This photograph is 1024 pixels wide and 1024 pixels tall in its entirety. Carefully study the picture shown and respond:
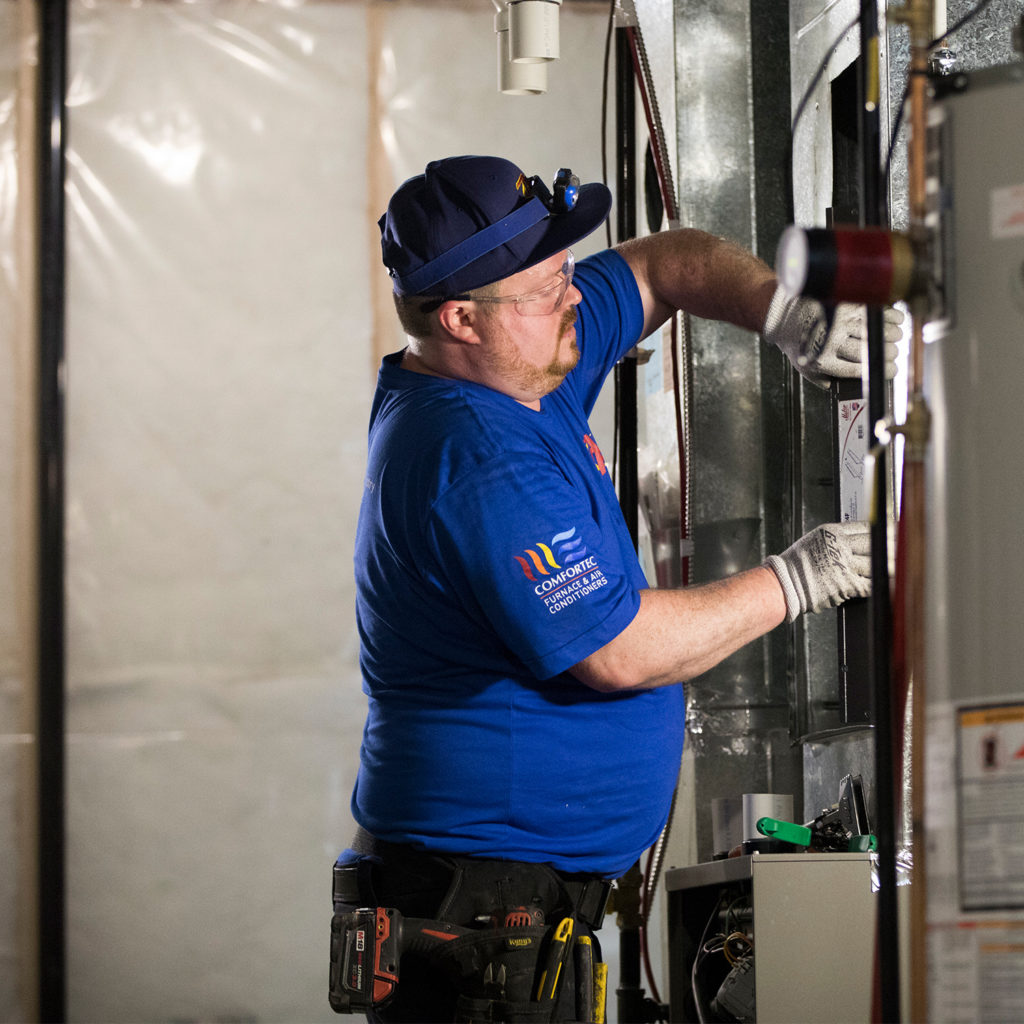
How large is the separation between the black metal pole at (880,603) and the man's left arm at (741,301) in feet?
1.68

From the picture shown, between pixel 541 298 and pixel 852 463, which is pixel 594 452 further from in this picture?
pixel 852 463

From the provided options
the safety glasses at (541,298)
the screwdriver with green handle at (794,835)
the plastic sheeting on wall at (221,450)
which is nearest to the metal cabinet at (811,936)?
the screwdriver with green handle at (794,835)

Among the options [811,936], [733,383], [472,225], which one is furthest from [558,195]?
[811,936]

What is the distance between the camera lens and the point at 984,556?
35.4 inches

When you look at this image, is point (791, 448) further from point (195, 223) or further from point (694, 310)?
point (195, 223)

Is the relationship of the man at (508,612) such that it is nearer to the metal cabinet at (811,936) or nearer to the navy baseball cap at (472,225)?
the navy baseball cap at (472,225)

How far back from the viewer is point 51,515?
132 inches

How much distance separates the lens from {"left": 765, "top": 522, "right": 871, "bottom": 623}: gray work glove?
154 cm

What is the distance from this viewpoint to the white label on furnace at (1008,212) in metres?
0.90

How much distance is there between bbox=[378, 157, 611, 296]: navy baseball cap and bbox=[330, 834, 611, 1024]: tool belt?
762 mm

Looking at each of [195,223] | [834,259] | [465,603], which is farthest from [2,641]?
[834,259]

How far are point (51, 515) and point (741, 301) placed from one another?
2.20 m

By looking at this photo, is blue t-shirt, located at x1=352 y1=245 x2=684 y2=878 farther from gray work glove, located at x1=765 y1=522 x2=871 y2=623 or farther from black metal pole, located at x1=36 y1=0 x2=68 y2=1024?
black metal pole, located at x1=36 y1=0 x2=68 y2=1024

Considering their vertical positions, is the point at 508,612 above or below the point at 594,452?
below
